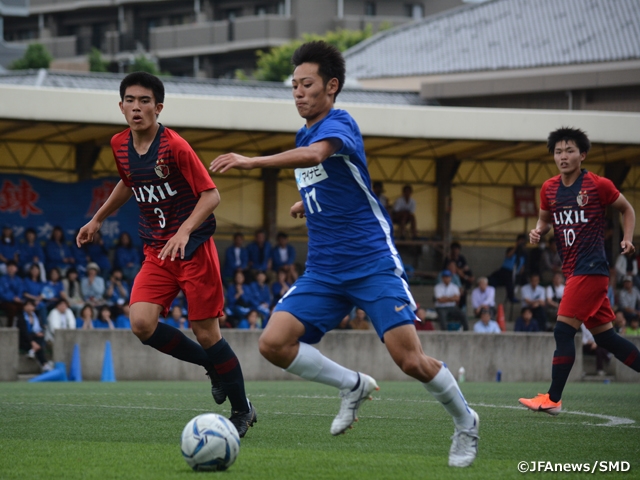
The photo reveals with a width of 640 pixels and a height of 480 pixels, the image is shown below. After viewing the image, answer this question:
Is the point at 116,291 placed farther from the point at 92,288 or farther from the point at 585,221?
the point at 585,221

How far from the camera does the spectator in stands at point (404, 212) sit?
24828 mm

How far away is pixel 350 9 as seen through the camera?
59750mm

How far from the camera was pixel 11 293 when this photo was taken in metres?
18.3

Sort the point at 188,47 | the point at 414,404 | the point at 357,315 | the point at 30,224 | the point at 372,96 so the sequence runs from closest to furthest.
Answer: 1. the point at 414,404
2. the point at 357,315
3. the point at 30,224
4. the point at 372,96
5. the point at 188,47

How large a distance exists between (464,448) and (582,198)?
158 inches

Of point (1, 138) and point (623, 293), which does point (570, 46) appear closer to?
point (623, 293)

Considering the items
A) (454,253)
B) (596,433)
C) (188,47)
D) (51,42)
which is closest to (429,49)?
(454,253)

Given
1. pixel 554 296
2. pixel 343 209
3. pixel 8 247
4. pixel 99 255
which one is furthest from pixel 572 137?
pixel 554 296

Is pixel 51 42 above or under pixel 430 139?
above

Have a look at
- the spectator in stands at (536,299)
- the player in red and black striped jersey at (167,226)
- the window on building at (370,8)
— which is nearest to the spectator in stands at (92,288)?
the spectator in stands at (536,299)

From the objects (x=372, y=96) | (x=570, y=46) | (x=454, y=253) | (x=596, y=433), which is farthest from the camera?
(x=570, y=46)

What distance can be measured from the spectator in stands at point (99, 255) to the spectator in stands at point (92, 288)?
1096 mm

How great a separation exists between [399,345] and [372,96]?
86.1 ft

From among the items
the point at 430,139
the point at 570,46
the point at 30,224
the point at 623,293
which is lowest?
the point at 623,293
